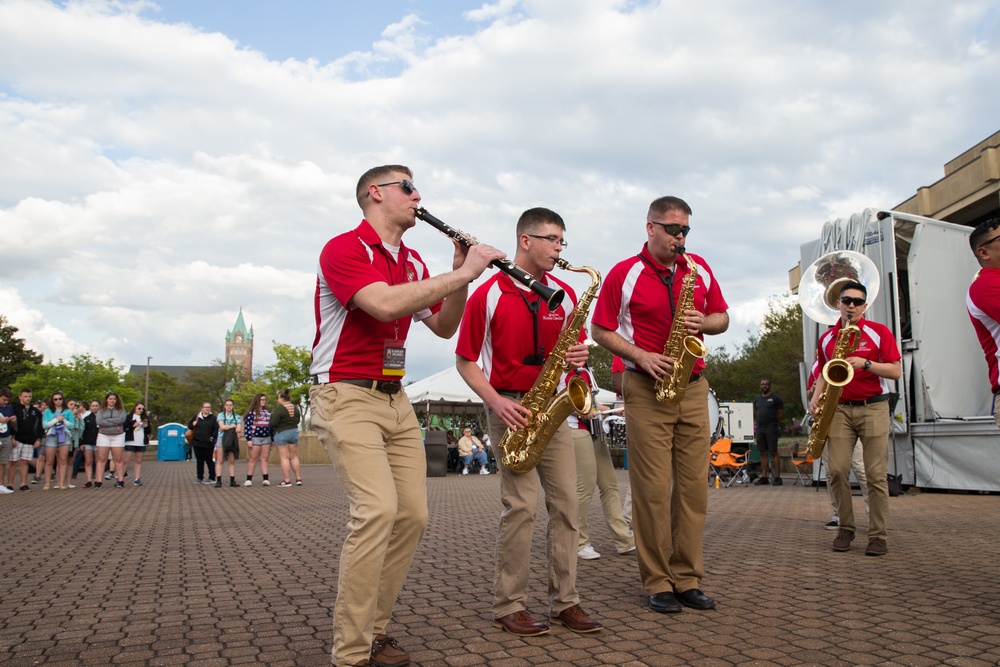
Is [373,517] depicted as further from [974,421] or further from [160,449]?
[160,449]

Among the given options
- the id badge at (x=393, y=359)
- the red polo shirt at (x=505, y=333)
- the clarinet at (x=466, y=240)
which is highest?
the clarinet at (x=466, y=240)

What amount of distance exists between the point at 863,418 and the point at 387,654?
5.18 m

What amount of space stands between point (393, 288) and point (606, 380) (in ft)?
159

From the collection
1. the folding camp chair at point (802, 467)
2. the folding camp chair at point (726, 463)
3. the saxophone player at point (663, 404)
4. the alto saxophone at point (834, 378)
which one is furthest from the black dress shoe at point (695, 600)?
the folding camp chair at point (726, 463)

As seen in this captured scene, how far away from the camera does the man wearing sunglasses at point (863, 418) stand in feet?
22.6

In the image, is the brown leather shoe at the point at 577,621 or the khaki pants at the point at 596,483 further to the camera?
the khaki pants at the point at 596,483

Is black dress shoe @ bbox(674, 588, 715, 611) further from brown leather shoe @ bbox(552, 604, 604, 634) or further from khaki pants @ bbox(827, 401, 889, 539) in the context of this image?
khaki pants @ bbox(827, 401, 889, 539)

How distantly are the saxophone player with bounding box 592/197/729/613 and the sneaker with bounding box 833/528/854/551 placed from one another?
270cm

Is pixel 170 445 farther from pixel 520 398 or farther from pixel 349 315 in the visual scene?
pixel 349 315

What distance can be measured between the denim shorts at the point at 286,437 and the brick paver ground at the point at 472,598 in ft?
19.6

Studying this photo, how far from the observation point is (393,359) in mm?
3672

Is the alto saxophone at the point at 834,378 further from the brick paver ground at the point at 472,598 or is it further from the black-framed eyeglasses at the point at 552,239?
the black-framed eyeglasses at the point at 552,239

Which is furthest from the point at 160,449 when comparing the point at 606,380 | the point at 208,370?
the point at 208,370

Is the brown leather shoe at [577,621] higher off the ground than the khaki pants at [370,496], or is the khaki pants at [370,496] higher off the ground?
the khaki pants at [370,496]
